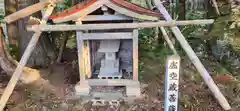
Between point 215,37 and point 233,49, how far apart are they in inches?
25.0

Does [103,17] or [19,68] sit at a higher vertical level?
[103,17]

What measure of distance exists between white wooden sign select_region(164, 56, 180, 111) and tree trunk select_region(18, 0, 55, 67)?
168 inches

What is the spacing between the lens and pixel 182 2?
31.4 feet

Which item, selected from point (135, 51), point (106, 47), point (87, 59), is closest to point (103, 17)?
point (106, 47)

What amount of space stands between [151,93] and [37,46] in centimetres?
341

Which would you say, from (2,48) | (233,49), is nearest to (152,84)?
(233,49)

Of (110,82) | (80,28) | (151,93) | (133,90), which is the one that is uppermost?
(80,28)

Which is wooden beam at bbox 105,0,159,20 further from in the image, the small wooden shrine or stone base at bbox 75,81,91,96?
stone base at bbox 75,81,91,96

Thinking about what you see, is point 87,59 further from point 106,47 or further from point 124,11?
point 124,11

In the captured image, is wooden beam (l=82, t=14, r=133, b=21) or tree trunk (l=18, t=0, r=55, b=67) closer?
wooden beam (l=82, t=14, r=133, b=21)

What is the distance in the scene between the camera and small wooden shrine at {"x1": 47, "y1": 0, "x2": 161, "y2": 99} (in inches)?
219

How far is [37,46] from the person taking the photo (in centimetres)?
803

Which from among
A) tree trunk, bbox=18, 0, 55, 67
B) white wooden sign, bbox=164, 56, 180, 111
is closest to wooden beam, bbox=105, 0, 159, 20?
white wooden sign, bbox=164, 56, 180, 111

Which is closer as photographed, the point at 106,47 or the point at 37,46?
the point at 106,47
